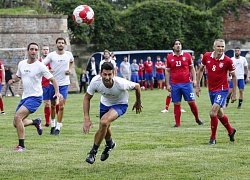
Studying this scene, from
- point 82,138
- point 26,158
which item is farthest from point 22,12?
point 26,158

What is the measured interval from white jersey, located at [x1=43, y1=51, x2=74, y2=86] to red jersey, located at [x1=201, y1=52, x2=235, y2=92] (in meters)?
3.82

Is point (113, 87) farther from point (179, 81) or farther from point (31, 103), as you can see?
point (179, 81)

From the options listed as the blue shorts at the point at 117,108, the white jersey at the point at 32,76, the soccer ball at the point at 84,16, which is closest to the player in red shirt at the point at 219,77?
the blue shorts at the point at 117,108

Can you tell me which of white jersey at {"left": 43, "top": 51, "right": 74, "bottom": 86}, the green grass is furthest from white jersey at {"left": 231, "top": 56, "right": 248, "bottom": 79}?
the green grass

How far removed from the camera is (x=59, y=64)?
14.2 m

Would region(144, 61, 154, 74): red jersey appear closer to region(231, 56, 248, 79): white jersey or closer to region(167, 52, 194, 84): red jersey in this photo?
region(231, 56, 248, 79): white jersey

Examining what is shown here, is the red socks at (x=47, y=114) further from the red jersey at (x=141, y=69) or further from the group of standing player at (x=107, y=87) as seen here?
the red jersey at (x=141, y=69)

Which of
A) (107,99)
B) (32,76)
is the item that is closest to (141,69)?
(32,76)

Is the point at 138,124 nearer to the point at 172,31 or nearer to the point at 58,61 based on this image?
the point at 58,61

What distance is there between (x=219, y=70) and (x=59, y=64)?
4175 mm

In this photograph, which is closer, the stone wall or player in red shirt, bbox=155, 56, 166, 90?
the stone wall

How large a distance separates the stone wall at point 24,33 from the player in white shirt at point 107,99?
2401cm

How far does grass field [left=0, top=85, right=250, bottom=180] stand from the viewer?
8359mm

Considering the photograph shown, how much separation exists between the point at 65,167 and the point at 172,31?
1405 inches
